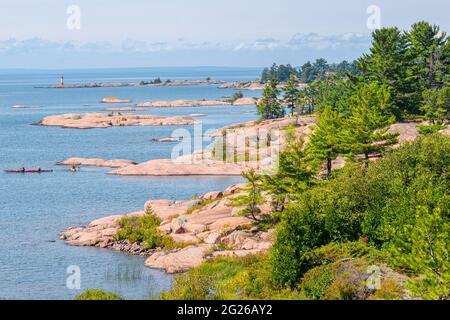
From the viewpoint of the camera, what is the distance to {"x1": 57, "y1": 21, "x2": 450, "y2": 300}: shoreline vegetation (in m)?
40.4

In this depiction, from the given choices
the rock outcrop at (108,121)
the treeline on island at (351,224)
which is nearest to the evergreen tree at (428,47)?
the treeline on island at (351,224)

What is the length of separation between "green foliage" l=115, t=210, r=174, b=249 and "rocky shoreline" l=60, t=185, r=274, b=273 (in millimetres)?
494

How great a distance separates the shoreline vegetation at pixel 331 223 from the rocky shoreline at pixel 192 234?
0.38ft

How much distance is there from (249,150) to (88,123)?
224 feet

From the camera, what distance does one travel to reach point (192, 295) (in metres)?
41.3

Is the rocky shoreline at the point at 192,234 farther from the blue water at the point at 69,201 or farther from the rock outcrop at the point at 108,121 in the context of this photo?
the rock outcrop at the point at 108,121

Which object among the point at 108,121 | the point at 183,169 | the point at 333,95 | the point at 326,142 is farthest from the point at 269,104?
the point at 326,142

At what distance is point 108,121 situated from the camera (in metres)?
169

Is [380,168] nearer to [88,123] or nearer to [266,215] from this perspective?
[266,215]

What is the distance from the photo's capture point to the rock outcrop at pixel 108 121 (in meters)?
166

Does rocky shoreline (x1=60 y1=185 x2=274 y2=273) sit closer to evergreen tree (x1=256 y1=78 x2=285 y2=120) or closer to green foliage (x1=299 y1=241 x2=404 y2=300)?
green foliage (x1=299 y1=241 x2=404 y2=300)
